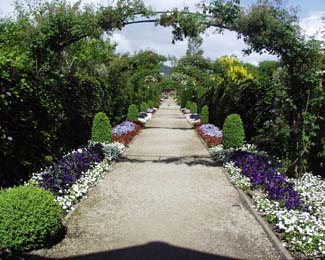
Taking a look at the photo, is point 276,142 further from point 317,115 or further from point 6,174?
point 6,174

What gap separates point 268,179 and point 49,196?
4031mm

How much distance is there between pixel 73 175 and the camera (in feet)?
24.4

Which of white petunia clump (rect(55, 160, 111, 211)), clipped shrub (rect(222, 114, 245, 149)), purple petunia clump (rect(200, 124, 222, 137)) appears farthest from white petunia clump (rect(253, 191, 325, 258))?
purple petunia clump (rect(200, 124, 222, 137))

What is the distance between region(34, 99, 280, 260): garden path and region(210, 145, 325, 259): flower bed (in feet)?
0.81

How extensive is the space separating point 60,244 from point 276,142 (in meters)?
6.03

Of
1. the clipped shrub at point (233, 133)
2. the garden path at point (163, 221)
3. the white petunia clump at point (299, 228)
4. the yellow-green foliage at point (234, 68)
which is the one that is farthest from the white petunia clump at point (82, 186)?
the yellow-green foliage at point (234, 68)

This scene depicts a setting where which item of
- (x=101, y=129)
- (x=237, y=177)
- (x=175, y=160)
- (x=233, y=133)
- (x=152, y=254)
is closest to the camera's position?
(x=152, y=254)

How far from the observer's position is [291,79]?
8336 millimetres

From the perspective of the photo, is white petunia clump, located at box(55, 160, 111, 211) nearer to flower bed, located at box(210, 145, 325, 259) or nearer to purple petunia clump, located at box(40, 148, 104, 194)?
purple petunia clump, located at box(40, 148, 104, 194)

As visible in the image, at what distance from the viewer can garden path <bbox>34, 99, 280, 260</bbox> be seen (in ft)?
15.1

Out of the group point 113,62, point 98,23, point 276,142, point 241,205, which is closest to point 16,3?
point 113,62

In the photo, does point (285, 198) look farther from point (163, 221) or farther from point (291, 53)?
point (291, 53)

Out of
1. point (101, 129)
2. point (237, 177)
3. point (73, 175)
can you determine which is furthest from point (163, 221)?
point (101, 129)

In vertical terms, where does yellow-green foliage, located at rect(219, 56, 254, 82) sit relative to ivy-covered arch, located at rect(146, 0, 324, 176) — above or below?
below
